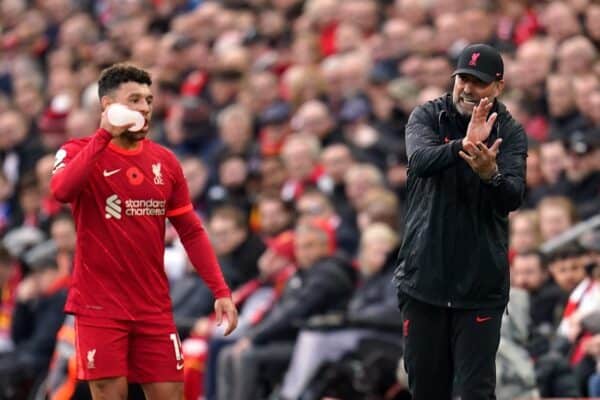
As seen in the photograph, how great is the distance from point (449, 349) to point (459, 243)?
59cm

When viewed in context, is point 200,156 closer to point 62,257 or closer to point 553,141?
point 62,257

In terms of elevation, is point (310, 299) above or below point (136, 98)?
below

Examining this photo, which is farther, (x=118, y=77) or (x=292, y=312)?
(x=292, y=312)

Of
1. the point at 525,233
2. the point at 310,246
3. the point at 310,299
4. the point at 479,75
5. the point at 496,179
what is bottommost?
the point at 310,299

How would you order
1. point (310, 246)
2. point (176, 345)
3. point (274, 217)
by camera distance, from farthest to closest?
point (274, 217)
point (310, 246)
point (176, 345)

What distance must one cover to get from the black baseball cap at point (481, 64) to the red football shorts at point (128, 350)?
2220 millimetres

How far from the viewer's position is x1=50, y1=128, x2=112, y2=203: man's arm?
823 centimetres

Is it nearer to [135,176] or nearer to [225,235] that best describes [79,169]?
[135,176]

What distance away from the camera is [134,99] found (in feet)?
28.2

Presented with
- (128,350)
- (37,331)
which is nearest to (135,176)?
(128,350)

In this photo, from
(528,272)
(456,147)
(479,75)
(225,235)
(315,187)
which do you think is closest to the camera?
(456,147)

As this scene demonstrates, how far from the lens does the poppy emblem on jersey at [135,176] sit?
A: 340 inches

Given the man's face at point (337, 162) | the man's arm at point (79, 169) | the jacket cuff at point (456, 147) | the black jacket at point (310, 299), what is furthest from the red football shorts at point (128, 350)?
the man's face at point (337, 162)

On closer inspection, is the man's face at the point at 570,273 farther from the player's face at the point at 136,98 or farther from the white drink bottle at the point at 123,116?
the white drink bottle at the point at 123,116
